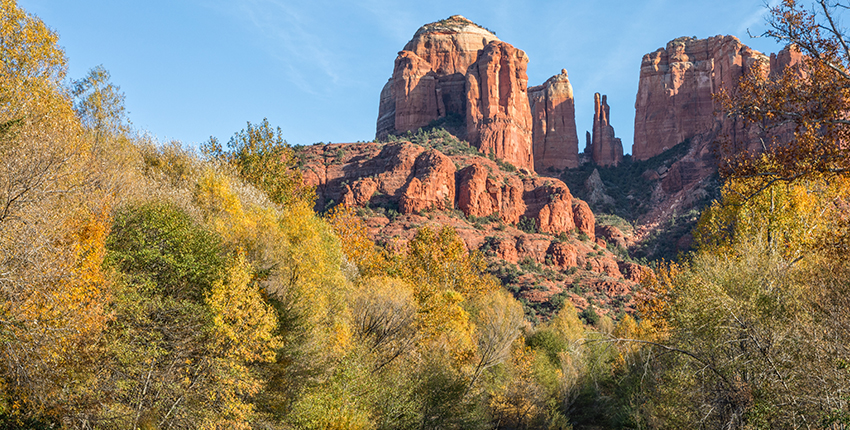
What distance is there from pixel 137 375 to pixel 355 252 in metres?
22.2

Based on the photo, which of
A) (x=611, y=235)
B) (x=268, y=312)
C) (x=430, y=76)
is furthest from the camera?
(x=430, y=76)

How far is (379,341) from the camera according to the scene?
2808cm

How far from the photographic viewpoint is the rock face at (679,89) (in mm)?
128250

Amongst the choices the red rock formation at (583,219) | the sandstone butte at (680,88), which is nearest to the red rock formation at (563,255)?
the red rock formation at (583,219)

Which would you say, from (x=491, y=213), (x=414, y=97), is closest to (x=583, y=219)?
(x=491, y=213)

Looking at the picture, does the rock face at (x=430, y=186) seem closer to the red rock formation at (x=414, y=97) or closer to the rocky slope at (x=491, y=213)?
the rocky slope at (x=491, y=213)

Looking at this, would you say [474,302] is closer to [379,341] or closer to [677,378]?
[379,341]

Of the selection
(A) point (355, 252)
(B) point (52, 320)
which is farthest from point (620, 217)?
(B) point (52, 320)

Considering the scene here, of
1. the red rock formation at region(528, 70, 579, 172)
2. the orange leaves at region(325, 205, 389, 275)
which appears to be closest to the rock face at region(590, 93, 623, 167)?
the red rock formation at region(528, 70, 579, 172)

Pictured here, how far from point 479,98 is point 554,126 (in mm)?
31967

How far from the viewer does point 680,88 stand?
139625 millimetres

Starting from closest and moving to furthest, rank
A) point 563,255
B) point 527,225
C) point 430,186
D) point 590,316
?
point 590,316, point 563,255, point 430,186, point 527,225

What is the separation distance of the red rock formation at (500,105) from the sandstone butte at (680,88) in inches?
1396

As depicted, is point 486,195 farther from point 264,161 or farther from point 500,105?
point 264,161
